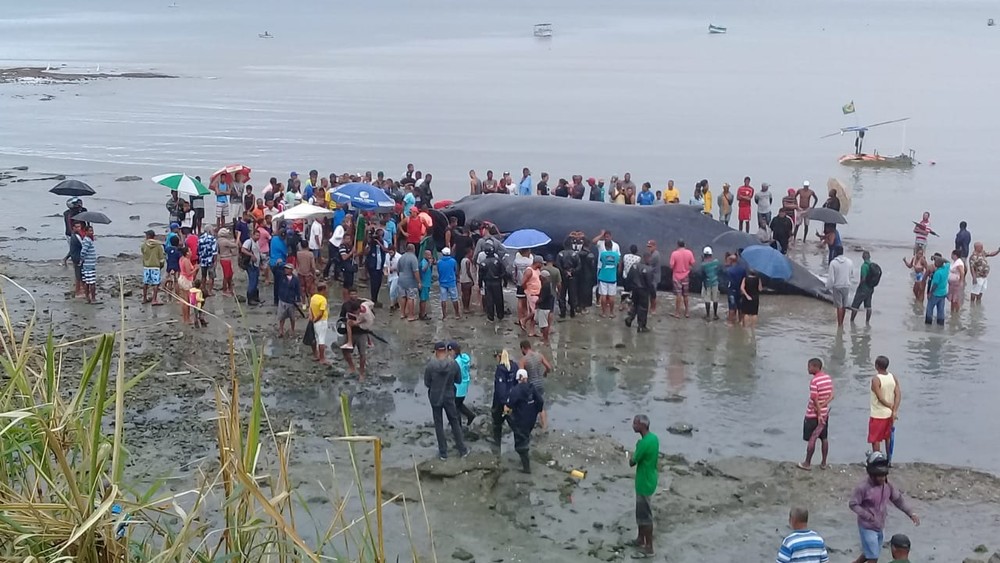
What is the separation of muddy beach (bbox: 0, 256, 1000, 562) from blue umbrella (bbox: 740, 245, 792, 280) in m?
1.09

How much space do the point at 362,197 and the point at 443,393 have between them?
9.41 metres

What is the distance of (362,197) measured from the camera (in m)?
22.2

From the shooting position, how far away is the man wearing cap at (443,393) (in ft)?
44.4

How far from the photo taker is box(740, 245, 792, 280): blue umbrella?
20.3 meters

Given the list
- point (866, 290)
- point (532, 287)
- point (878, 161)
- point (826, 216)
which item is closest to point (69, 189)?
point (532, 287)

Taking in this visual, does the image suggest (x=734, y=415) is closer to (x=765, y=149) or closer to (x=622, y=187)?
(x=622, y=187)

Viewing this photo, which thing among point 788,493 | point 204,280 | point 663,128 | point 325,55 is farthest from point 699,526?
point 325,55

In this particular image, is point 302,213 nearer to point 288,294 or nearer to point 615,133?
point 288,294

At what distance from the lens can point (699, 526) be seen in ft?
39.6

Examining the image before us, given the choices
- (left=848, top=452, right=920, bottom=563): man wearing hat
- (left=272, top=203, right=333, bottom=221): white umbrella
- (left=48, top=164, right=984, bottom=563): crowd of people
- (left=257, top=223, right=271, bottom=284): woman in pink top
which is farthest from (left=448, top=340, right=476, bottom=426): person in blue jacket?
(left=272, top=203, right=333, bottom=221): white umbrella

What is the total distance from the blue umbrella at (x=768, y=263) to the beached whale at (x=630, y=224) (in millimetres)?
2091

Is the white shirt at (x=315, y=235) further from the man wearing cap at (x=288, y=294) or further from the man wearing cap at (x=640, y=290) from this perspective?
the man wearing cap at (x=640, y=290)

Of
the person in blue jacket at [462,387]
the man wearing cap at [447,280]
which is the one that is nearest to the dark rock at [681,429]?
the person in blue jacket at [462,387]

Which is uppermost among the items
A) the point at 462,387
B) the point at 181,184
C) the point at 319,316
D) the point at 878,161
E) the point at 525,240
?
the point at 878,161
